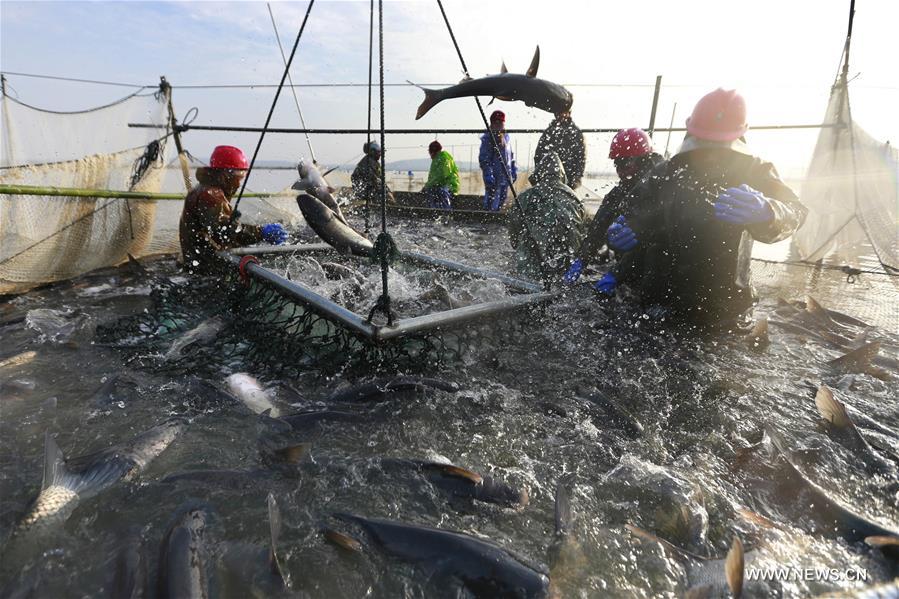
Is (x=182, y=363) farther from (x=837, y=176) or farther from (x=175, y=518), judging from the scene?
(x=837, y=176)

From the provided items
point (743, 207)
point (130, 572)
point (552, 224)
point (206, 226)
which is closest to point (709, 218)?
point (743, 207)

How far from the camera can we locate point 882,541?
2164 mm

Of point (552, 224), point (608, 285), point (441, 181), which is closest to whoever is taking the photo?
point (608, 285)

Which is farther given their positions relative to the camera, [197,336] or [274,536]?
[197,336]

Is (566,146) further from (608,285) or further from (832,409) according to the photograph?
(832,409)

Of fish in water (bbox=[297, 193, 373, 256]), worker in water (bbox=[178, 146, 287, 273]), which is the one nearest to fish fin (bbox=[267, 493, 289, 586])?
fish in water (bbox=[297, 193, 373, 256])

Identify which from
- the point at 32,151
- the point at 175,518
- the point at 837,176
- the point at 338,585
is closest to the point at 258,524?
Answer: the point at 175,518

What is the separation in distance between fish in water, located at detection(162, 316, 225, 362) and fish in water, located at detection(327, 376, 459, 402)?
1832 mm

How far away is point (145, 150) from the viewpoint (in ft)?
24.5

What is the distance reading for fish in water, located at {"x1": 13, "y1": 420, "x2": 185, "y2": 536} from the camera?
2258mm

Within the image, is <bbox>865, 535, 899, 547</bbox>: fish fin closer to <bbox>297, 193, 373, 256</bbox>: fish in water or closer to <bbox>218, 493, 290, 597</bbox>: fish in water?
<bbox>218, 493, 290, 597</bbox>: fish in water

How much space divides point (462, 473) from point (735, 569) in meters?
Result: 1.30

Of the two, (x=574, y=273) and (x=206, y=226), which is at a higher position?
(x=206, y=226)

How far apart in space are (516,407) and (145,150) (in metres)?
7.62
